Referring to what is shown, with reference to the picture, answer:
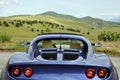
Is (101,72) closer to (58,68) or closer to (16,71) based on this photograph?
(58,68)

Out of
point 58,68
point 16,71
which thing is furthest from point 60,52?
point 16,71

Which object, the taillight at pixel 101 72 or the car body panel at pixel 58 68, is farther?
the taillight at pixel 101 72

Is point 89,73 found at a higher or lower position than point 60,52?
lower

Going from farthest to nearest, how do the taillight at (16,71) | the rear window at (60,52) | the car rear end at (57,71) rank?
the rear window at (60,52)
the taillight at (16,71)
the car rear end at (57,71)

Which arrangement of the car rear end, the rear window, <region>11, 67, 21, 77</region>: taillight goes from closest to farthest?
the car rear end < <region>11, 67, 21, 77</region>: taillight < the rear window

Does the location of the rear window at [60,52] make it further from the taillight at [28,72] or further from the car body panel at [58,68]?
the taillight at [28,72]

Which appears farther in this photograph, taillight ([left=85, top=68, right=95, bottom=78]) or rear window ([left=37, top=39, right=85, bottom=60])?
rear window ([left=37, top=39, right=85, bottom=60])

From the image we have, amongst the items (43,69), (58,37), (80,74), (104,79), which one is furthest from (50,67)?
(58,37)

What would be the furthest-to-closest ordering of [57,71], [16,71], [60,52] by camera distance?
1. [60,52]
2. [16,71]
3. [57,71]

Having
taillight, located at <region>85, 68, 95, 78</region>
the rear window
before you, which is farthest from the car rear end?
the rear window

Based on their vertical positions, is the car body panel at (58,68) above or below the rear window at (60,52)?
below

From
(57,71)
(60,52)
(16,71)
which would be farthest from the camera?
(60,52)

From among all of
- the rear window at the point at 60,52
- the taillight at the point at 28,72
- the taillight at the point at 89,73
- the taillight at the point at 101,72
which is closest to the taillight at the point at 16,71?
the taillight at the point at 28,72

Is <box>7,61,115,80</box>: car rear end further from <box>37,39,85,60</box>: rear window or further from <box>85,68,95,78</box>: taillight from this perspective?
<box>37,39,85,60</box>: rear window
